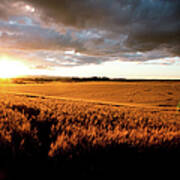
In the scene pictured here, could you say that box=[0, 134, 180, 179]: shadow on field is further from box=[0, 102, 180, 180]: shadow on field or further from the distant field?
the distant field

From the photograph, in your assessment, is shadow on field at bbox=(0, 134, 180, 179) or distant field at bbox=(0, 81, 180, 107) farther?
distant field at bbox=(0, 81, 180, 107)

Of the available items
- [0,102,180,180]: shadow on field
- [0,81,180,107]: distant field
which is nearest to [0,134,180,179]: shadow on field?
[0,102,180,180]: shadow on field

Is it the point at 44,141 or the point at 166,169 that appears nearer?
the point at 166,169

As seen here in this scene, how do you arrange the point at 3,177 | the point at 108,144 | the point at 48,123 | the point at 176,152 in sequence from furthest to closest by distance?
the point at 48,123
the point at 176,152
the point at 108,144
the point at 3,177

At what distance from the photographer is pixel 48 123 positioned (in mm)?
4074

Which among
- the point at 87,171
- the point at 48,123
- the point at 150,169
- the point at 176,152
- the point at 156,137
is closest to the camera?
the point at 87,171

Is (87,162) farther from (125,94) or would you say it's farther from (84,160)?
(125,94)

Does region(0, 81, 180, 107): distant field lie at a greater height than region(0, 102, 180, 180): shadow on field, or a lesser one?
lesser

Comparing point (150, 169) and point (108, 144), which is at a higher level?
point (108, 144)

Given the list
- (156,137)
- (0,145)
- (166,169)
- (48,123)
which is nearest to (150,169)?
(166,169)

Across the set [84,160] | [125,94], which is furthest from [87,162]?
[125,94]

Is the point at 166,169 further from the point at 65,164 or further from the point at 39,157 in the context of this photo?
the point at 39,157

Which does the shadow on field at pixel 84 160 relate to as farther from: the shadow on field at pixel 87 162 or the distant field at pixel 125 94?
the distant field at pixel 125 94

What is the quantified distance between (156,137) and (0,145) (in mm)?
3027
